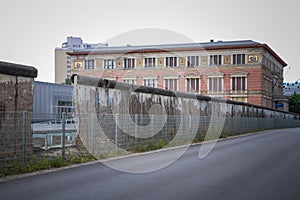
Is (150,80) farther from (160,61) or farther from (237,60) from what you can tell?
(237,60)

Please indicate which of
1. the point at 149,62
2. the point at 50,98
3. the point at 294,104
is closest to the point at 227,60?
the point at 149,62

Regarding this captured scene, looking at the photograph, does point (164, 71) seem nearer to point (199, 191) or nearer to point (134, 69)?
point (134, 69)

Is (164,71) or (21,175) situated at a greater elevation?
(164,71)

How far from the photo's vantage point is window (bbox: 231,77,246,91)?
249 feet

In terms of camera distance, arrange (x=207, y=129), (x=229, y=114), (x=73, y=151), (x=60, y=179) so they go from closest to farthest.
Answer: (x=60, y=179) → (x=73, y=151) → (x=207, y=129) → (x=229, y=114)

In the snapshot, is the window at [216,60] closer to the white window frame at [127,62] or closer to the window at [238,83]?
the window at [238,83]

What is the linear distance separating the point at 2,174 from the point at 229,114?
27.5m

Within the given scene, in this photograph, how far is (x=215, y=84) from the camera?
254ft

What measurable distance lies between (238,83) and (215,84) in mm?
3991

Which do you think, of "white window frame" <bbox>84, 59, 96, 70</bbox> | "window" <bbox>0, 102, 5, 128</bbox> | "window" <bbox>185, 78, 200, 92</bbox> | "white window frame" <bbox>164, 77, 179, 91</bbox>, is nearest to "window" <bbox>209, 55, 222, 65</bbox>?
"window" <bbox>185, 78, 200, 92</bbox>

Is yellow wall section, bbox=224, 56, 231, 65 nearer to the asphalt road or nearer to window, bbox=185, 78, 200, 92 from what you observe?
window, bbox=185, 78, 200, 92

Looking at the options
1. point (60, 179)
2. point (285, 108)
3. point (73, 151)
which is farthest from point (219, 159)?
point (285, 108)

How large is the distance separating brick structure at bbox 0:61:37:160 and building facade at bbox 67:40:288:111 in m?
63.8

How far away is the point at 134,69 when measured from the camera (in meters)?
79.9
